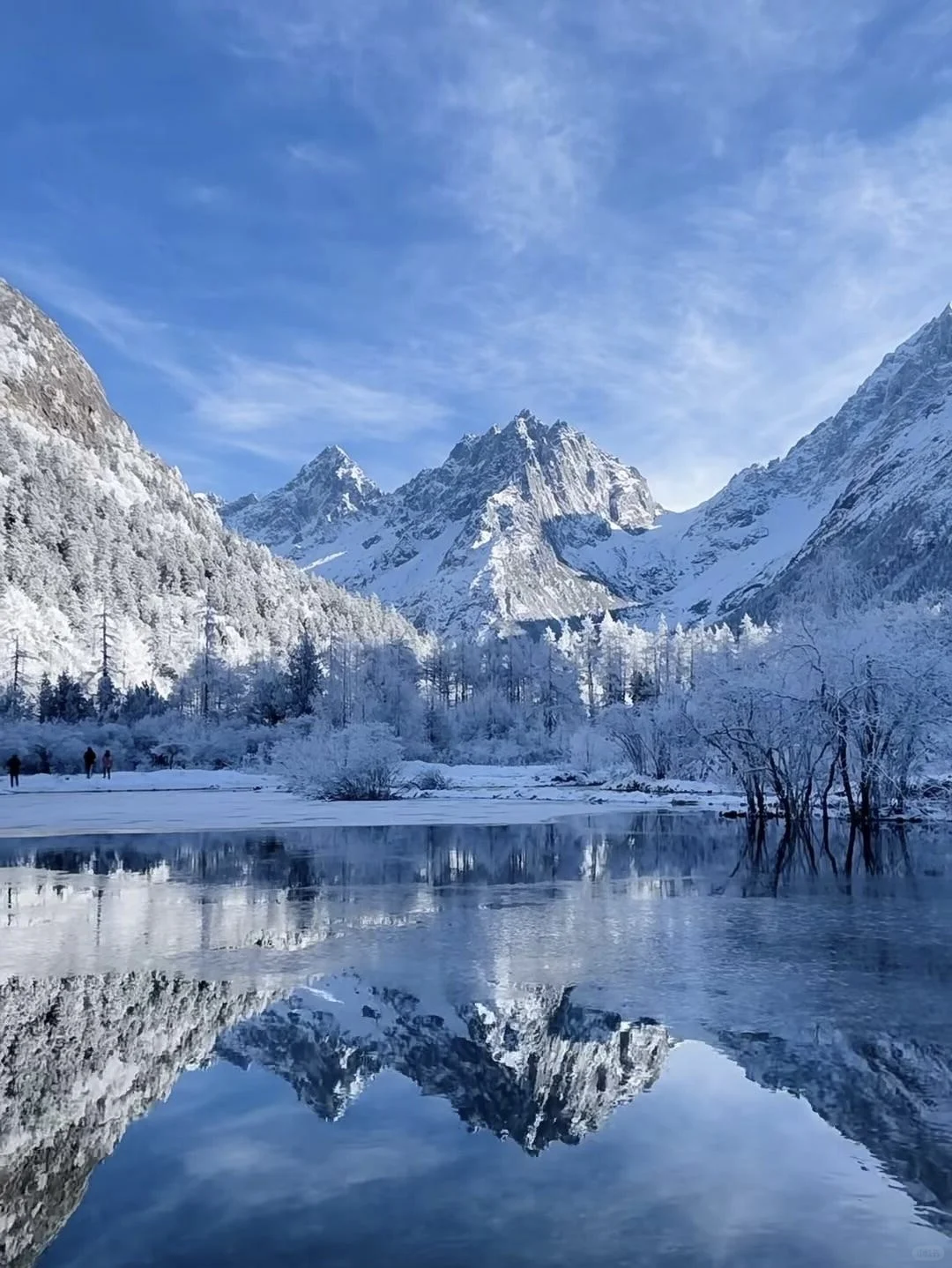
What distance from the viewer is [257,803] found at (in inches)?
1829

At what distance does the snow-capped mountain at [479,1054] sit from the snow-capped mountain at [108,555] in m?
104

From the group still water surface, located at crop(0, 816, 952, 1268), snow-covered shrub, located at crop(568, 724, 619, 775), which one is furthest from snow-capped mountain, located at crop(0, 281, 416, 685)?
still water surface, located at crop(0, 816, 952, 1268)

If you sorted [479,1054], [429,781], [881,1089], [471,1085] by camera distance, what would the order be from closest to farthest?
[881,1089]
[471,1085]
[479,1054]
[429,781]

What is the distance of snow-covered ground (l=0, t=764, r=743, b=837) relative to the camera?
33.4m

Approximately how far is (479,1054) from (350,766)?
44.8m

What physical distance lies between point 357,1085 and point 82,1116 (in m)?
2.07

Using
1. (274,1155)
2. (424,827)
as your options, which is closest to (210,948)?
(274,1155)

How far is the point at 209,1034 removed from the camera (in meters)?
8.88

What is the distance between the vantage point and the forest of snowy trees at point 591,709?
34.7 meters

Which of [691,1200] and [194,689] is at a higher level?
[194,689]

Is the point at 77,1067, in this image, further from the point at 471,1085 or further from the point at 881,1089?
the point at 881,1089

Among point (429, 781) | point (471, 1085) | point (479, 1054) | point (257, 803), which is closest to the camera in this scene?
point (471, 1085)

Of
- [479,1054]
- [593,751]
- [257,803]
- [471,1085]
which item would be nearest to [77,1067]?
[471,1085]

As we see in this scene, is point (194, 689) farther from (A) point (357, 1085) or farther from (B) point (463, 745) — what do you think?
(A) point (357, 1085)
